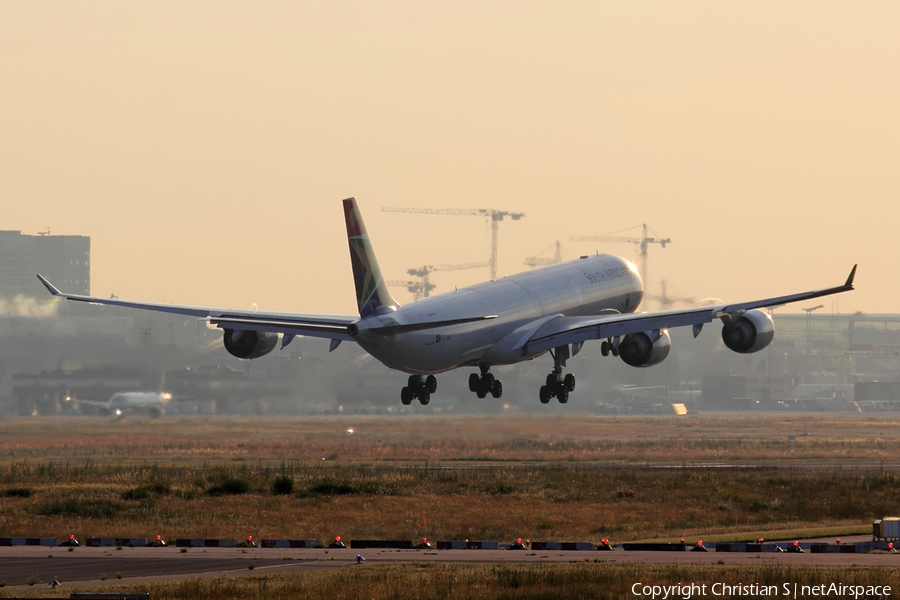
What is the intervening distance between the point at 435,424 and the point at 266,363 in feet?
98.8

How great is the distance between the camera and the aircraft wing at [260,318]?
60094mm

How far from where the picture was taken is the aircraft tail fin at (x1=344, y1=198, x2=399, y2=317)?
192 ft

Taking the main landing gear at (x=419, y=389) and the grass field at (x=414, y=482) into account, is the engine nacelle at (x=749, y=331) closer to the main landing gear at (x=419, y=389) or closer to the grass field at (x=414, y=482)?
the grass field at (x=414, y=482)

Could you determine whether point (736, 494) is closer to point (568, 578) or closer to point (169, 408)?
point (568, 578)

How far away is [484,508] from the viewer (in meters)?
62.1

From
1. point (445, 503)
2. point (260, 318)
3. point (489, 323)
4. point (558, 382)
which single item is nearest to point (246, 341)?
point (260, 318)

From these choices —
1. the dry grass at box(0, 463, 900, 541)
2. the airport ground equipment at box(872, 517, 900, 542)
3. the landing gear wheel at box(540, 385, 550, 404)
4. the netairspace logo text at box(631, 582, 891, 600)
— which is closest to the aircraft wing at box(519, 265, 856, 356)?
the landing gear wheel at box(540, 385, 550, 404)

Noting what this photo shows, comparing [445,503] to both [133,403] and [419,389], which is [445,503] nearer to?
[419,389]

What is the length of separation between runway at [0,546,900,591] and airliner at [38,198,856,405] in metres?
13.2

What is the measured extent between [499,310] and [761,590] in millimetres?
32751

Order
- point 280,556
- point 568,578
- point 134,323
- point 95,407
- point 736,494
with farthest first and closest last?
point 134,323, point 95,407, point 736,494, point 280,556, point 568,578

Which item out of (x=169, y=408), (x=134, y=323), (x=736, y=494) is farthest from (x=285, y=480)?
(x=134, y=323)

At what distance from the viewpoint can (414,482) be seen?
69312mm

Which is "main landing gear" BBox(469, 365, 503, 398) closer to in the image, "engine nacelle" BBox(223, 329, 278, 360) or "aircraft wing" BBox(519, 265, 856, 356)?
"aircraft wing" BBox(519, 265, 856, 356)
